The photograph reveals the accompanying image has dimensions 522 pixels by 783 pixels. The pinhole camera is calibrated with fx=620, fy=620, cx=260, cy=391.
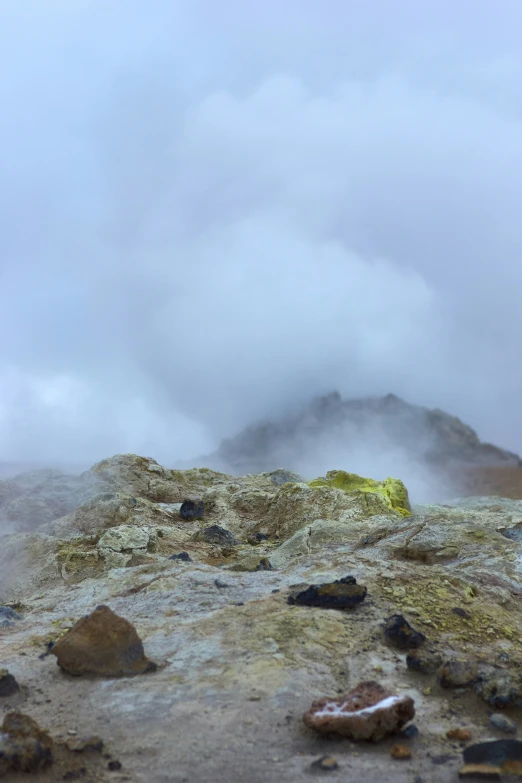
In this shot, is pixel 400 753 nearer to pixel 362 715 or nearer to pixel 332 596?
pixel 362 715

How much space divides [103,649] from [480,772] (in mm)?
3276

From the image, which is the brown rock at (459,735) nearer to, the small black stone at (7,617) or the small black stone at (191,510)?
the small black stone at (7,617)

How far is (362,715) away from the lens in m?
4.39

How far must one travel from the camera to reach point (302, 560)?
30.3ft

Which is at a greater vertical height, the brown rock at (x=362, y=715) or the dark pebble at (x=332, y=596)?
the dark pebble at (x=332, y=596)

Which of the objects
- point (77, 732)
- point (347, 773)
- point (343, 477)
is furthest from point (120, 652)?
point (343, 477)

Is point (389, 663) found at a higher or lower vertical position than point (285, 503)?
lower

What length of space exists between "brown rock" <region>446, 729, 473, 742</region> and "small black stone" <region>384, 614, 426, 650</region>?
153 centimetres

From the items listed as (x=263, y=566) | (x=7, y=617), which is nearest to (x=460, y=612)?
(x=263, y=566)

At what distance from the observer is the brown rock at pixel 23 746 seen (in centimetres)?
398

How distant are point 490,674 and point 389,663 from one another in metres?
0.91

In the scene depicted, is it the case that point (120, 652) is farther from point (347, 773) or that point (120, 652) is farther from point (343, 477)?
point (343, 477)

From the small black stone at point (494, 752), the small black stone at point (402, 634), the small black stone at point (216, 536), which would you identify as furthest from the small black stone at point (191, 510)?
the small black stone at point (494, 752)

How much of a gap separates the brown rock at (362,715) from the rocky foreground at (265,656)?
12 millimetres
